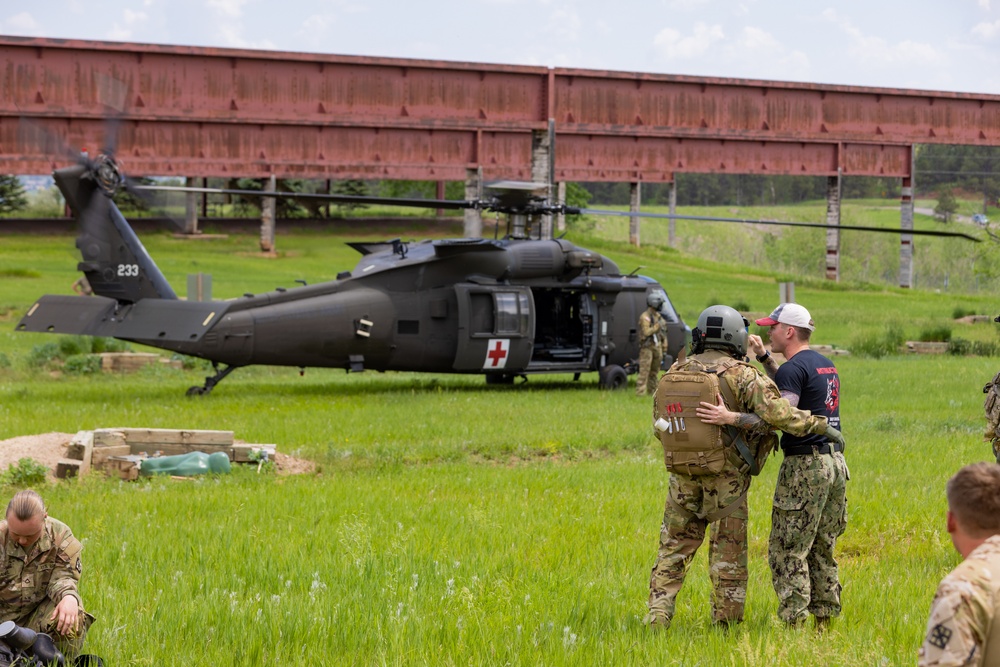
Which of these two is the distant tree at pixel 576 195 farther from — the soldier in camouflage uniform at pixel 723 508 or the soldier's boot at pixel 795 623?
the soldier's boot at pixel 795 623

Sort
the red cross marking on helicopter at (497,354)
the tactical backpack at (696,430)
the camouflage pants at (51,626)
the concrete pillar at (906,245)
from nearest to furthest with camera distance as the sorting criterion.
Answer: the camouflage pants at (51,626)
the tactical backpack at (696,430)
the red cross marking on helicopter at (497,354)
the concrete pillar at (906,245)

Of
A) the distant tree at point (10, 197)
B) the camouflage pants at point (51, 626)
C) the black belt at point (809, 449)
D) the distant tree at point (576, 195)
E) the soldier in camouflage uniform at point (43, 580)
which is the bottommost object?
the camouflage pants at point (51, 626)

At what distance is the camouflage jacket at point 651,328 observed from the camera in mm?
21969

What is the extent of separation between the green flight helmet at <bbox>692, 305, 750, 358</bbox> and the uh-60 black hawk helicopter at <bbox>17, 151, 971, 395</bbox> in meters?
10.7

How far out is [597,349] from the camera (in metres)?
23.4

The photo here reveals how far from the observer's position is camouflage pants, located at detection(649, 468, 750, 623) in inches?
290

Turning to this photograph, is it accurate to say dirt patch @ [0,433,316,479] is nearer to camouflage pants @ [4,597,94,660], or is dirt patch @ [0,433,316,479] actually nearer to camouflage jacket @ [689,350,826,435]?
camouflage pants @ [4,597,94,660]

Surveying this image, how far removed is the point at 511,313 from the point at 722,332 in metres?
14.4

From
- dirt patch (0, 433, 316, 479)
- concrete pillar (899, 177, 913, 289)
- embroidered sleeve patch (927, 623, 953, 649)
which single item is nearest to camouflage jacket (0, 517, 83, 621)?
embroidered sleeve patch (927, 623, 953, 649)

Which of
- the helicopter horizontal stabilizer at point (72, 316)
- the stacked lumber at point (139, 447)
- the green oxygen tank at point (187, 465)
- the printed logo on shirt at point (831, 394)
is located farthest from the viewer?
the helicopter horizontal stabilizer at point (72, 316)

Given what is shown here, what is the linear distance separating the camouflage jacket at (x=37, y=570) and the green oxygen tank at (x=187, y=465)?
295 inches

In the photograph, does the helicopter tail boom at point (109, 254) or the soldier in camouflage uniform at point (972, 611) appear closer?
the soldier in camouflage uniform at point (972, 611)

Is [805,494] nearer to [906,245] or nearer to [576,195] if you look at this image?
[906,245]

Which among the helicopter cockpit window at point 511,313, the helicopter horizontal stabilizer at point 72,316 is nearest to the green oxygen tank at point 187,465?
the helicopter horizontal stabilizer at point 72,316
